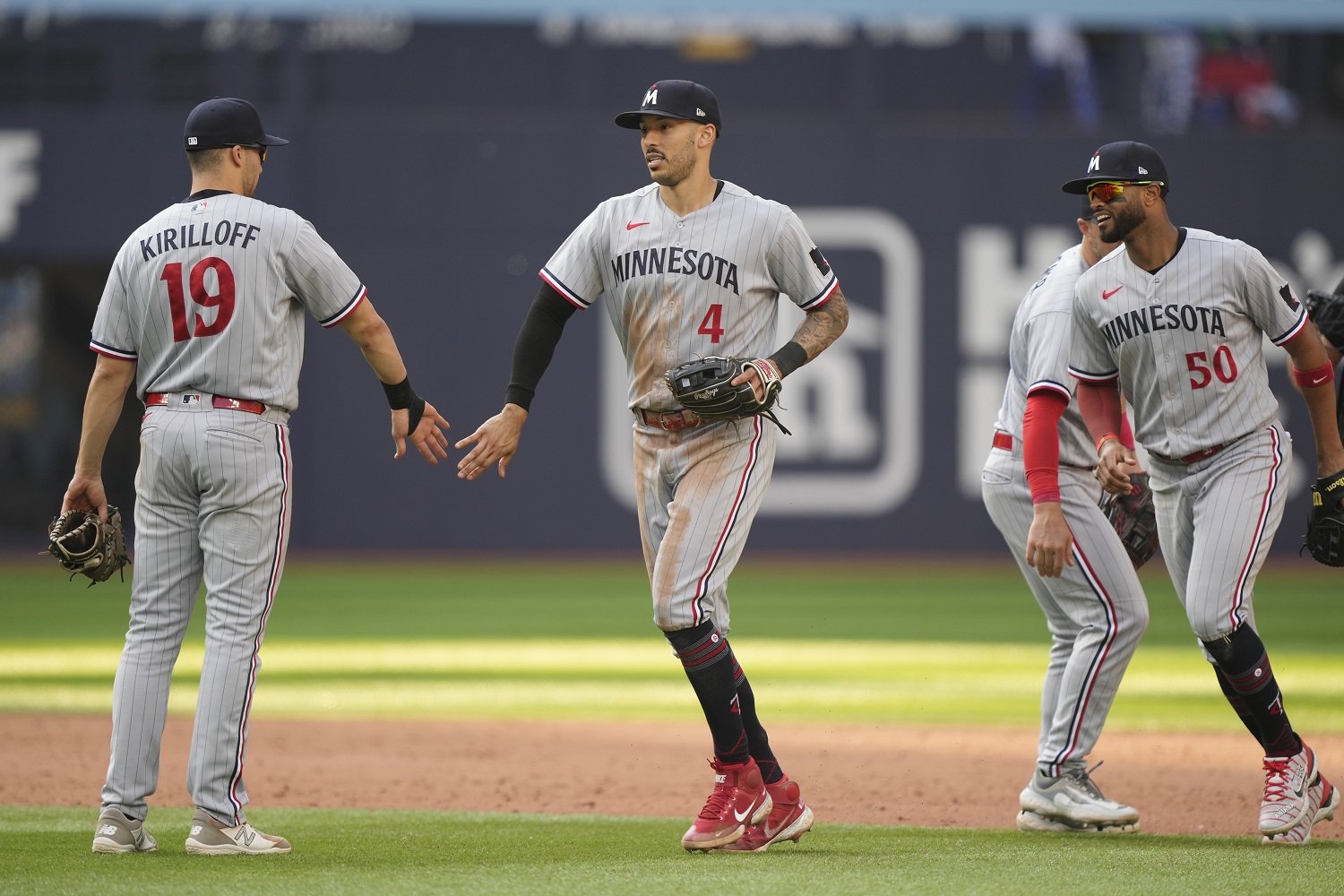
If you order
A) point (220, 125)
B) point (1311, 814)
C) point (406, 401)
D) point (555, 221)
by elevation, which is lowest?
point (1311, 814)

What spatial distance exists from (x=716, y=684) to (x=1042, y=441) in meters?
1.23

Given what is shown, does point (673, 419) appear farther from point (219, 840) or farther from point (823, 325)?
point (219, 840)

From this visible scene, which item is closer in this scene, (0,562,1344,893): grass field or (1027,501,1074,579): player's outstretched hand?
(0,562,1344,893): grass field

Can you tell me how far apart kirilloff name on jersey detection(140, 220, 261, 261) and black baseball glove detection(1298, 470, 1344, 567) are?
3136 mm

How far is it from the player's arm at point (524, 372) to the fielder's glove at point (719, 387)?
0.46m

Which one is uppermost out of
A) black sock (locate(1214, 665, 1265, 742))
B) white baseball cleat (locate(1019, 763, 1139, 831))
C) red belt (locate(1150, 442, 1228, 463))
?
red belt (locate(1150, 442, 1228, 463))

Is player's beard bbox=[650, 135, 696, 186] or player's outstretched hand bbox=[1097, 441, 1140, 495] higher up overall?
player's beard bbox=[650, 135, 696, 186]

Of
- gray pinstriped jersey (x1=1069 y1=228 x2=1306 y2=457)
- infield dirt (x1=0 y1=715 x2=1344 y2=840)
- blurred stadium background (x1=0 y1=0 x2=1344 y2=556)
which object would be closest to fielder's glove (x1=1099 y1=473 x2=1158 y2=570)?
gray pinstriped jersey (x1=1069 y1=228 x2=1306 y2=457)

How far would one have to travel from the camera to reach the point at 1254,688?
4.93 metres

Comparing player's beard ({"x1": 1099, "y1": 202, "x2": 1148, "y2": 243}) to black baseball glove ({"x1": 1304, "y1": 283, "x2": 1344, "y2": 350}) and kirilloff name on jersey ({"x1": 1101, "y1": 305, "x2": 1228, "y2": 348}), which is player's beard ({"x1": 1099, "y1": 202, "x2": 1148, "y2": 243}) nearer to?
kirilloff name on jersey ({"x1": 1101, "y1": 305, "x2": 1228, "y2": 348})

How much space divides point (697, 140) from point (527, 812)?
2.30 metres

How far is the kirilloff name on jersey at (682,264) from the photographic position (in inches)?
189

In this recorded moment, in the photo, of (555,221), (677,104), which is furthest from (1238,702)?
(555,221)

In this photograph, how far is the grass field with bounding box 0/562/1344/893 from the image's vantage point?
4.25 m
